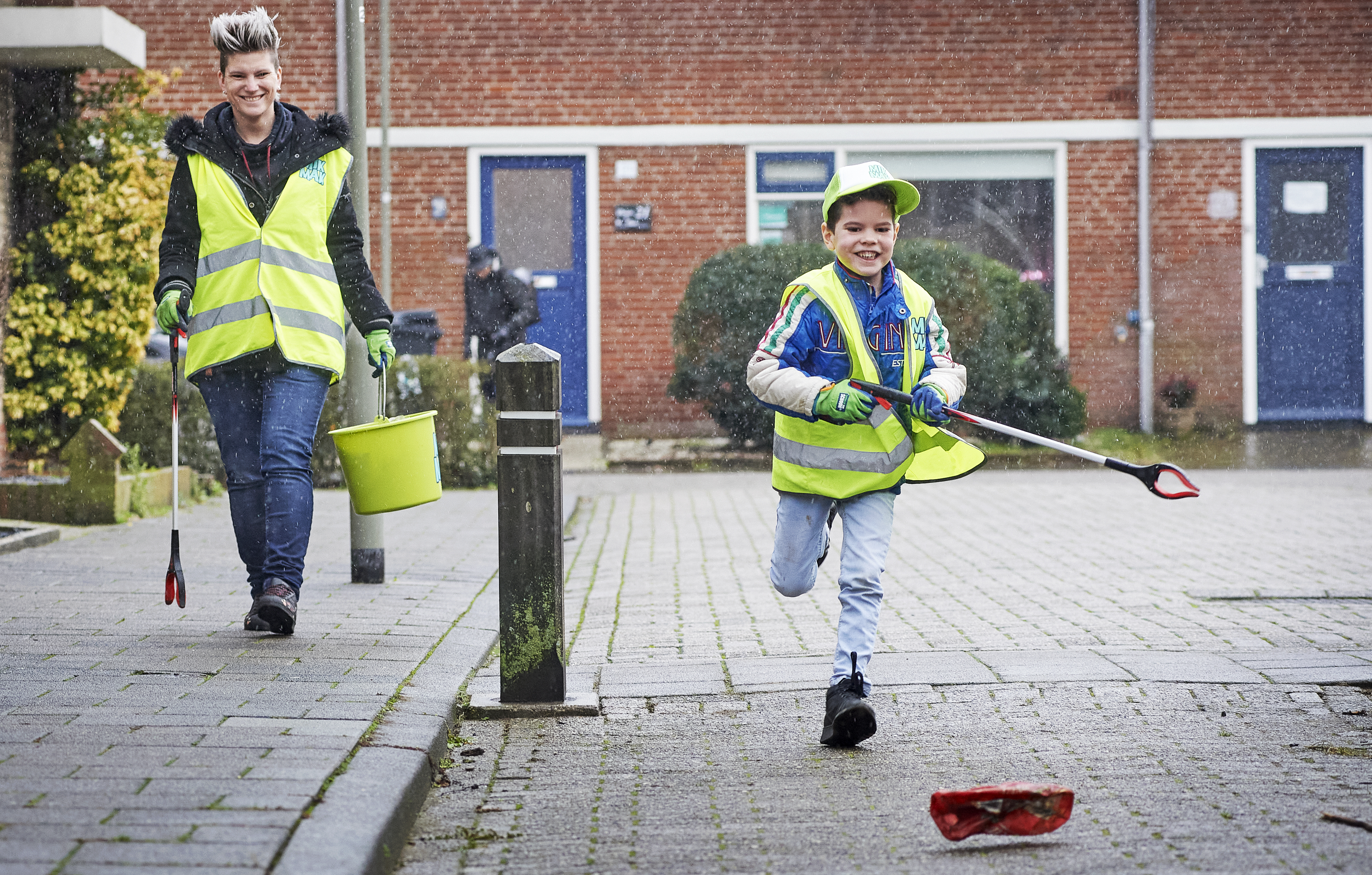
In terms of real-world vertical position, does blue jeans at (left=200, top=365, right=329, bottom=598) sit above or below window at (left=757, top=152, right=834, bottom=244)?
below

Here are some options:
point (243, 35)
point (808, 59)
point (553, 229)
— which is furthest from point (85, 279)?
point (808, 59)

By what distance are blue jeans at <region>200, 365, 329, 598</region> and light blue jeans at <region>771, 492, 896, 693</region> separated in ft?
5.37

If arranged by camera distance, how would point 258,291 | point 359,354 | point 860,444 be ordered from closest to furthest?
point 860,444 < point 258,291 < point 359,354

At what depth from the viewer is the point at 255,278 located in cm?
492

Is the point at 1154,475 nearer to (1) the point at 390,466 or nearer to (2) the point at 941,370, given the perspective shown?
(2) the point at 941,370

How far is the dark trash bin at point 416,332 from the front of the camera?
14297 mm

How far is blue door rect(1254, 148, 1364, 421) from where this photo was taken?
15602 millimetres

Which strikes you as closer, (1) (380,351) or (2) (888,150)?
(1) (380,351)

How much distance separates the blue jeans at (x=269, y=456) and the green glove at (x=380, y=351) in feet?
0.56

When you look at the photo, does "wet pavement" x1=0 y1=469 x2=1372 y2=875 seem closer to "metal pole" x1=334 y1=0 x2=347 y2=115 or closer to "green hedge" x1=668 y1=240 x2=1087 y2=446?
"green hedge" x1=668 y1=240 x2=1087 y2=446

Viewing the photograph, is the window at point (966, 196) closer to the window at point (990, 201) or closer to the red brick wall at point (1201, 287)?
the window at point (990, 201)

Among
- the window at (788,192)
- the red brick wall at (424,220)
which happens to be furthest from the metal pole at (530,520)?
the window at (788,192)

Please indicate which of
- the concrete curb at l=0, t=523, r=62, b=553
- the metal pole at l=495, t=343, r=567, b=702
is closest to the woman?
the metal pole at l=495, t=343, r=567, b=702

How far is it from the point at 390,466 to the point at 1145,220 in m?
12.0
